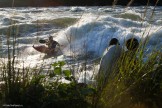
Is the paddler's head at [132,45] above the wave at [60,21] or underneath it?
above

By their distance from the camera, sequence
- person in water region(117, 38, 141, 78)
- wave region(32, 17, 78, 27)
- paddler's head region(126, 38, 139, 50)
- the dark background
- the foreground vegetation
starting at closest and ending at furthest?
the foreground vegetation → person in water region(117, 38, 141, 78) → paddler's head region(126, 38, 139, 50) → wave region(32, 17, 78, 27) → the dark background

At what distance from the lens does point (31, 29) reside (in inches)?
607

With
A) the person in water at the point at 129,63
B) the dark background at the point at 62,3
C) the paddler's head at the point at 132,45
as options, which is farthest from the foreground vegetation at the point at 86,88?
the dark background at the point at 62,3

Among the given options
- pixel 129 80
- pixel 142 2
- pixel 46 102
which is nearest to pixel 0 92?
pixel 46 102

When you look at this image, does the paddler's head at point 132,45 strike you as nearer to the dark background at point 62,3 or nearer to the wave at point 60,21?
the wave at point 60,21

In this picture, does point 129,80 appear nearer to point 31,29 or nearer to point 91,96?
point 91,96

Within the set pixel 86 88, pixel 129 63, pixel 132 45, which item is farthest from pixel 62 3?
pixel 86 88

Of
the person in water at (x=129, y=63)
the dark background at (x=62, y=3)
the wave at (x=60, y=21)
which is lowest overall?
the dark background at (x=62, y=3)

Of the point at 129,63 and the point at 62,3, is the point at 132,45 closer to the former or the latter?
the point at 129,63

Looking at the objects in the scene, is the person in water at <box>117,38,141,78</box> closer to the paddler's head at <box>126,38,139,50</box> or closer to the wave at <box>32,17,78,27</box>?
the paddler's head at <box>126,38,139,50</box>

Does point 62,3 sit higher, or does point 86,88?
point 86,88

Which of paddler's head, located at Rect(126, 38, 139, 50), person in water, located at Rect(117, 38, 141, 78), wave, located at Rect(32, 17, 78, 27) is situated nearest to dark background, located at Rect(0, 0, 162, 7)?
wave, located at Rect(32, 17, 78, 27)

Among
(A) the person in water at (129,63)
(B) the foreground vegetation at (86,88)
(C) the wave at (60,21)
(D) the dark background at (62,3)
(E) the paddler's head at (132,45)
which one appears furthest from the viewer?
(D) the dark background at (62,3)

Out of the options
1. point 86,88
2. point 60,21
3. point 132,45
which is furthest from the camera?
point 60,21
